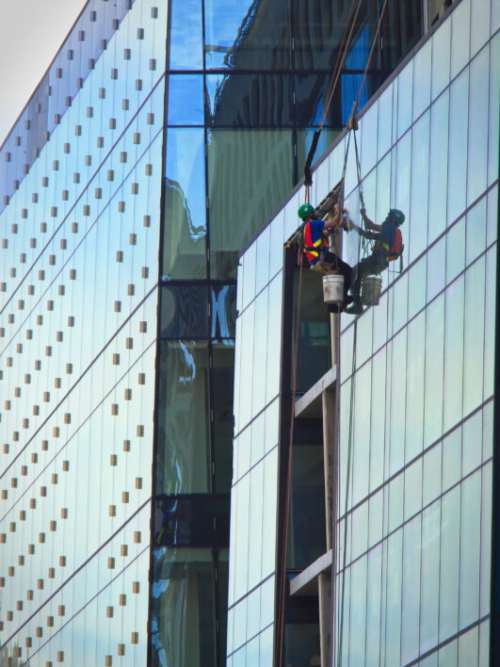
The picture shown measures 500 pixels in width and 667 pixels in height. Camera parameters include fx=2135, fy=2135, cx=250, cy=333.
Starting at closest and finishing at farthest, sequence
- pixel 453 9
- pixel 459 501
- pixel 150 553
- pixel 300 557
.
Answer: pixel 459 501 → pixel 453 9 → pixel 300 557 → pixel 150 553

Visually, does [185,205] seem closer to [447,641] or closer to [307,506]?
[307,506]

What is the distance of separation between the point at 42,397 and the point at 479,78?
25.4m

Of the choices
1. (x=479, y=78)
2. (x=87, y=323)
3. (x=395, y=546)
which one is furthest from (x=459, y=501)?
(x=87, y=323)

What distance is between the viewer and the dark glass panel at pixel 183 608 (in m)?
44.7

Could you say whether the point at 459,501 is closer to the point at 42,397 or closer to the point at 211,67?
the point at 211,67

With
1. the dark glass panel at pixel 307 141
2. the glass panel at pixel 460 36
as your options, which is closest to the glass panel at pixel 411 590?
the glass panel at pixel 460 36

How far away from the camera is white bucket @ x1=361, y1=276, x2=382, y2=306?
30.0 m

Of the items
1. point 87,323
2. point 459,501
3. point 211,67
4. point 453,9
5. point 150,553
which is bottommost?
point 459,501

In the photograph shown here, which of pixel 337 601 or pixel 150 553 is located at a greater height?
pixel 150 553

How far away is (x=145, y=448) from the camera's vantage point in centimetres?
4569

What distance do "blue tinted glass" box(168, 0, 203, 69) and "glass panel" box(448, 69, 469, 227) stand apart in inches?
736

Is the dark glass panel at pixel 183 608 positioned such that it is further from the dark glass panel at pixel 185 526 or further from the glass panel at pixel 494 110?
the glass panel at pixel 494 110

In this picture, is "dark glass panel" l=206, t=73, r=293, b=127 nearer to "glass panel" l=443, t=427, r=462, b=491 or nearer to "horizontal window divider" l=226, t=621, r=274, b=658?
"horizontal window divider" l=226, t=621, r=274, b=658

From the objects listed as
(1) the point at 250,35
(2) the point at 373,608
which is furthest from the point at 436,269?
(1) the point at 250,35
